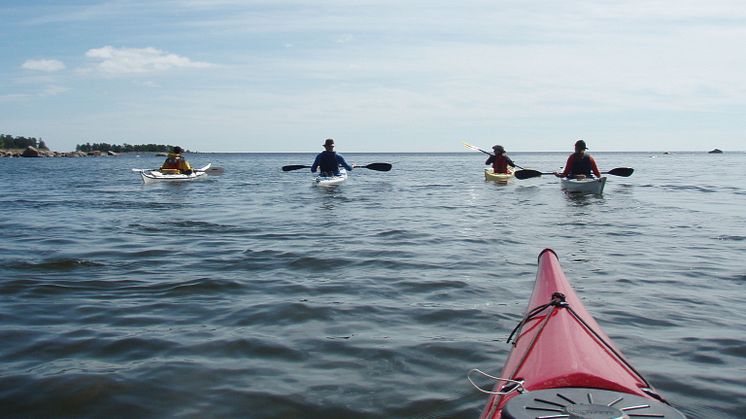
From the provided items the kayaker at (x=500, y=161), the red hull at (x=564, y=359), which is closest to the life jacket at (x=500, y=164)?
the kayaker at (x=500, y=161)

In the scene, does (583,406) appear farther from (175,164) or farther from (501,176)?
(175,164)

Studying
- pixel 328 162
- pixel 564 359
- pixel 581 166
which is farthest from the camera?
pixel 328 162

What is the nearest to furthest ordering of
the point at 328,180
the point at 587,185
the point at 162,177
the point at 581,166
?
the point at 587,185
the point at 581,166
the point at 328,180
the point at 162,177

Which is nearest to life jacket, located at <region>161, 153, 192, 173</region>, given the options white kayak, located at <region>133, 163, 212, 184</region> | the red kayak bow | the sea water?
white kayak, located at <region>133, 163, 212, 184</region>

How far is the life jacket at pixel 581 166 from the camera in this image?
17.7m

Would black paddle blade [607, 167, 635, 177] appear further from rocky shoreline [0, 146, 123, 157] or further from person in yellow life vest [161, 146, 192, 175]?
rocky shoreline [0, 146, 123, 157]

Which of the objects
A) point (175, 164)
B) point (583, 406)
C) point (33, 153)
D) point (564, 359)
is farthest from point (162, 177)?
point (33, 153)

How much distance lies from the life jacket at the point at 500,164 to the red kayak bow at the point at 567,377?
18925mm

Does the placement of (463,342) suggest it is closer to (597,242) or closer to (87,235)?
(597,242)

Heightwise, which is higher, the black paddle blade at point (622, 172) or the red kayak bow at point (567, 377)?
the black paddle blade at point (622, 172)

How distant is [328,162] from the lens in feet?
Result: 65.6

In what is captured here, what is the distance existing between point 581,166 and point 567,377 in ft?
52.6

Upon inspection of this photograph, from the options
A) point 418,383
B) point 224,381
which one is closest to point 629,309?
point 418,383

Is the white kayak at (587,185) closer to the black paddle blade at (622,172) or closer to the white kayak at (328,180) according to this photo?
the black paddle blade at (622,172)
